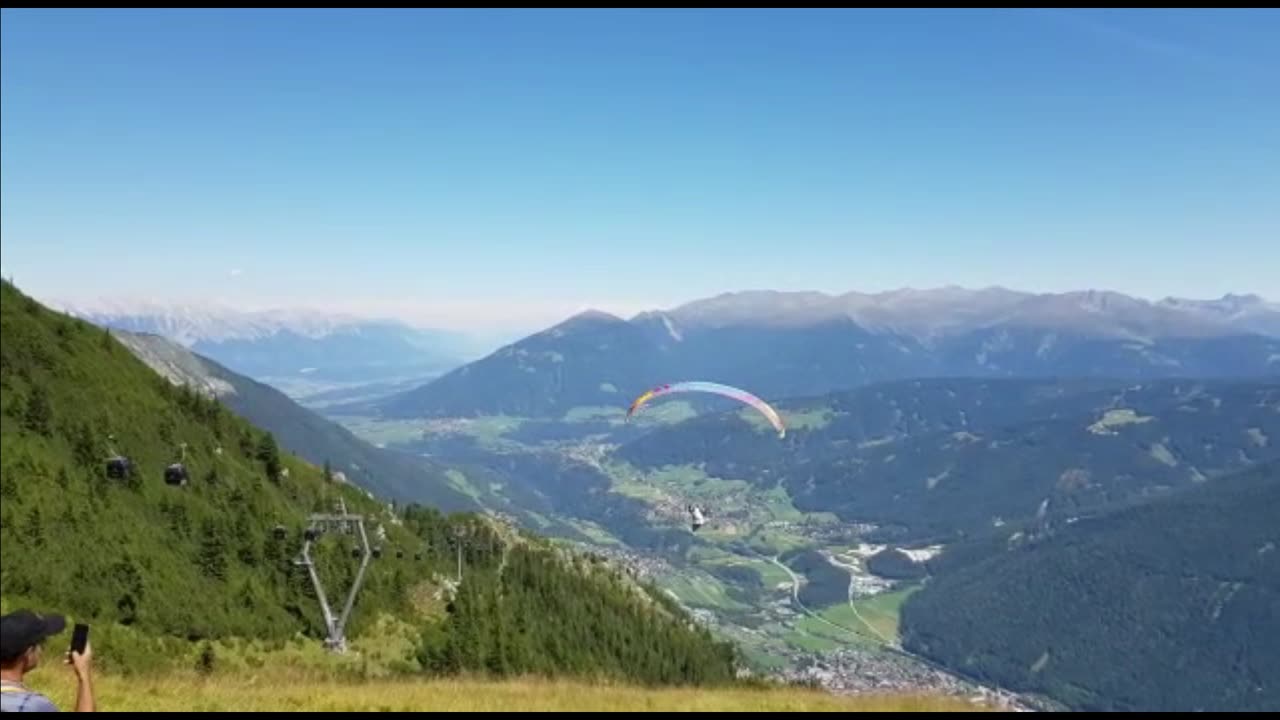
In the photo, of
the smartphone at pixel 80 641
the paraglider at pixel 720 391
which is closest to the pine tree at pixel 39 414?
the paraglider at pixel 720 391

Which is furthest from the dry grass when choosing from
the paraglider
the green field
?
the paraglider

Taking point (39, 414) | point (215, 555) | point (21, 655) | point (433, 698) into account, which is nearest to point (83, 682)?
point (21, 655)

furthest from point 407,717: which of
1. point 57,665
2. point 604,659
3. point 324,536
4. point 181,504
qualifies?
point 604,659

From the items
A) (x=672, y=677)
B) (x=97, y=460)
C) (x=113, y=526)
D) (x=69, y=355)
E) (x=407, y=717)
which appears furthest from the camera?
(x=672, y=677)

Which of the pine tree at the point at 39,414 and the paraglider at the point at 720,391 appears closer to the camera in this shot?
the paraglider at the point at 720,391

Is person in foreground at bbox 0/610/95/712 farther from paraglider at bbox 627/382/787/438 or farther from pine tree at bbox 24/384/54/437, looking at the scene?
pine tree at bbox 24/384/54/437

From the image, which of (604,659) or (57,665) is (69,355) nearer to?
(604,659)

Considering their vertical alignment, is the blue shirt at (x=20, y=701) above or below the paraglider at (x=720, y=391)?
above

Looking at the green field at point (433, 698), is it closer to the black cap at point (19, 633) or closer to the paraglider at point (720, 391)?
the black cap at point (19, 633)
